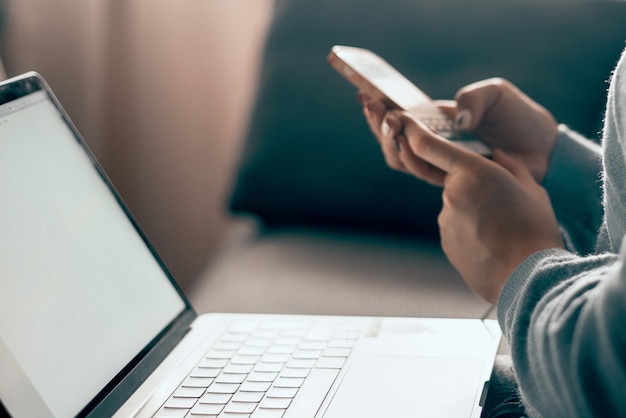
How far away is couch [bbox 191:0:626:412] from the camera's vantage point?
903 mm

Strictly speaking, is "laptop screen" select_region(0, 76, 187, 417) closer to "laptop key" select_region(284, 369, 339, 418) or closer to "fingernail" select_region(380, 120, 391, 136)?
"laptop key" select_region(284, 369, 339, 418)

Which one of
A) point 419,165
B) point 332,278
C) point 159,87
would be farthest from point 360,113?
point 159,87

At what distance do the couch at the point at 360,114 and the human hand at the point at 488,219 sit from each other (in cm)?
31

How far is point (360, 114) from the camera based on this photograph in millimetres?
958

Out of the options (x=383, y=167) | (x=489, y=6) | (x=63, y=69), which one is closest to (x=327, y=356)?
(x=383, y=167)

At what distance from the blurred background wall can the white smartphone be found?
0.60 m

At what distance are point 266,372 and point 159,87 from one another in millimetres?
976

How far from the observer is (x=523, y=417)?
49 cm

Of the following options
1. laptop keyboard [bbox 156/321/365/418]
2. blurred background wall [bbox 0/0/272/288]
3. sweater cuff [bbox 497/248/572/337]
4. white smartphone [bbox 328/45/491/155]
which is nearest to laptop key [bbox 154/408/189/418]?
laptop keyboard [bbox 156/321/365/418]

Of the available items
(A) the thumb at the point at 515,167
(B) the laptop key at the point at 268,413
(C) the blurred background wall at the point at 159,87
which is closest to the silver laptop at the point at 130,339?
(B) the laptop key at the point at 268,413

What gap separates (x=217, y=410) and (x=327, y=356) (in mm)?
101

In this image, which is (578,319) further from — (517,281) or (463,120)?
(463,120)

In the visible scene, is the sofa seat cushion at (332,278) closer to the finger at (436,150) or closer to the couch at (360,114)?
the couch at (360,114)

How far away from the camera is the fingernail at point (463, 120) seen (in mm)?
730
